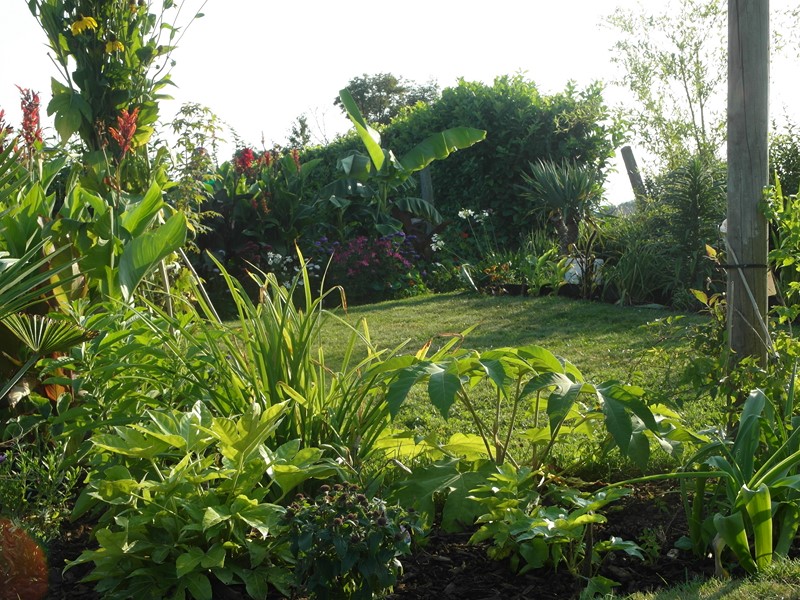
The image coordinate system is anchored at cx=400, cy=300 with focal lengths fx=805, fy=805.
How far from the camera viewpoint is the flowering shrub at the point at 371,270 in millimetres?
11164

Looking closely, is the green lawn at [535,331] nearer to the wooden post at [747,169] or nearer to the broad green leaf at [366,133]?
the wooden post at [747,169]

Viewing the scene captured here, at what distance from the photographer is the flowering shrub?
11164 millimetres

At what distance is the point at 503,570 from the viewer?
2.79 m

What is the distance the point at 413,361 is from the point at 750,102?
1999 mm

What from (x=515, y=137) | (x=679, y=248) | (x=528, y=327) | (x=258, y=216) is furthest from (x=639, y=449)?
(x=515, y=137)

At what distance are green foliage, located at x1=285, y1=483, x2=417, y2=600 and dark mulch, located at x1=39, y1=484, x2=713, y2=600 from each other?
0.35 metres

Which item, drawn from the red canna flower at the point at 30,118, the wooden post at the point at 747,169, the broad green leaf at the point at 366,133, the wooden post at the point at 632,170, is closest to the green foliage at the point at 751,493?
the wooden post at the point at 747,169

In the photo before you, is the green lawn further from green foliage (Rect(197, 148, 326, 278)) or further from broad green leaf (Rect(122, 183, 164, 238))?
green foliage (Rect(197, 148, 326, 278))

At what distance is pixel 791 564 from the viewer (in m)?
2.45

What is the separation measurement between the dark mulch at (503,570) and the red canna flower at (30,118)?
2575 mm

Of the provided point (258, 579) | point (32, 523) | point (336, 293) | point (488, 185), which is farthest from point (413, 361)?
point (488, 185)

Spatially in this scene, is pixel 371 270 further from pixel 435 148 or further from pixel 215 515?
pixel 215 515

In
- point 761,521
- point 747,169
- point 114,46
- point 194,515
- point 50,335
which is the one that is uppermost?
point 114,46

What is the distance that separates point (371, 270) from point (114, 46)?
20.5 feet
